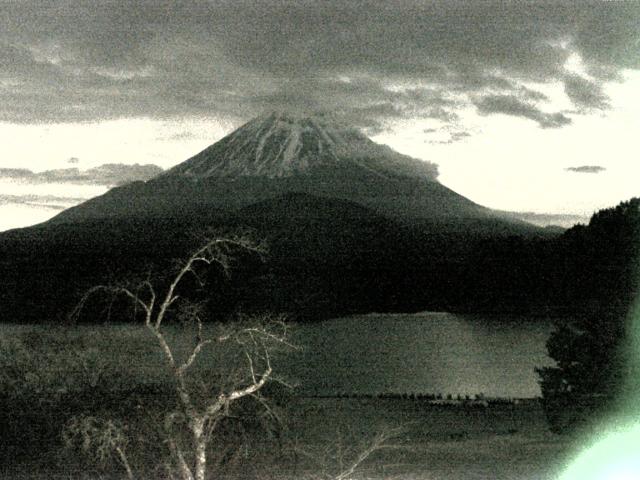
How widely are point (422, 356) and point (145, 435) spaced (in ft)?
116

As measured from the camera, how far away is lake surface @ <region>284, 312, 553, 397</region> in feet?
114

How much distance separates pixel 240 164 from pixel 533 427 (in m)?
149

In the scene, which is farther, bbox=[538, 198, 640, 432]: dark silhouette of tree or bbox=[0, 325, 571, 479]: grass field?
bbox=[538, 198, 640, 432]: dark silhouette of tree

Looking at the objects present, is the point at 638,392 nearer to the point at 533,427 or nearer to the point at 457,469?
the point at 457,469

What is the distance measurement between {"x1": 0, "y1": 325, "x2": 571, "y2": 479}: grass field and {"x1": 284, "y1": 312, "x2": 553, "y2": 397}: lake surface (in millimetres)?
4182

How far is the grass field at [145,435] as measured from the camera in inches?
516

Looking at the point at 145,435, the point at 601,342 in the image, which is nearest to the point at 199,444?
the point at 145,435

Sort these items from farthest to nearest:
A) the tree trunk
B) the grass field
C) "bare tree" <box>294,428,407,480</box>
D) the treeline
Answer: the treeline < the grass field < "bare tree" <box>294,428,407,480</box> < the tree trunk

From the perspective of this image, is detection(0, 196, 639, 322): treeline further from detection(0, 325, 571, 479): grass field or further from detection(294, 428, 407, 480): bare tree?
detection(294, 428, 407, 480): bare tree

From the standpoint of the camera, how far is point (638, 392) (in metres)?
15.2

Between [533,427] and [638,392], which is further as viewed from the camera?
[533,427]

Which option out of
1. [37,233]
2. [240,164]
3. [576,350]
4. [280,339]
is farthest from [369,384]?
[240,164]

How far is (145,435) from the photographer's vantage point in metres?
13.4

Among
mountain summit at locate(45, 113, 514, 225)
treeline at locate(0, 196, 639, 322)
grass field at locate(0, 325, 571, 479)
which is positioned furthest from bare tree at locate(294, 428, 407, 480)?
mountain summit at locate(45, 113, 514, 225)
